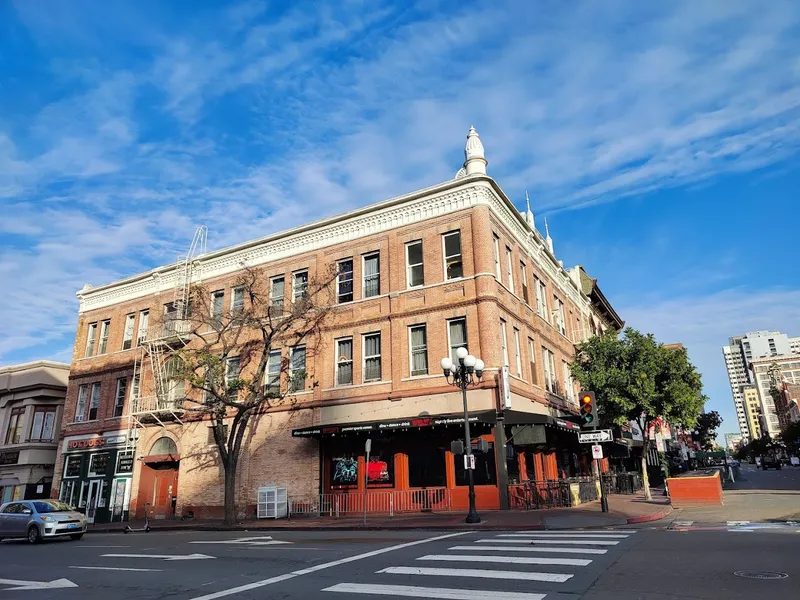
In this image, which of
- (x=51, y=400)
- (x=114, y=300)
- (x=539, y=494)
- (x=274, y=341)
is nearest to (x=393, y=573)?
(x=539, y=494)

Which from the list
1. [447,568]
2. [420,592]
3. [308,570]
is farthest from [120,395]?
[420,592]

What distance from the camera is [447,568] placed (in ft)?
Result: 30.2

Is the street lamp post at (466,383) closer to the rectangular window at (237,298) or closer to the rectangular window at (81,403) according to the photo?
the rectangular window at (237,298)

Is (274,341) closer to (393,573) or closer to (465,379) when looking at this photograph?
(465,379)

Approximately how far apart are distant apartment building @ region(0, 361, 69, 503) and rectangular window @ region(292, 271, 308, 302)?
2079 centimetres

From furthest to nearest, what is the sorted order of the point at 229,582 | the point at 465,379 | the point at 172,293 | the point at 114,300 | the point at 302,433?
the point at 114,300, the point at 172,293, the point at 302,433, the point at 465,379, the point at 229,582

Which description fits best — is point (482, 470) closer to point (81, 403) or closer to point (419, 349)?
point (419, 349)

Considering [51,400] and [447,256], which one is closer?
[447,256]

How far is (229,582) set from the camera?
8.98 m

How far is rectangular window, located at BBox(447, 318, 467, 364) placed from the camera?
22.8 m

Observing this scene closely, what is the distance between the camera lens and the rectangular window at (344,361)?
2505cm

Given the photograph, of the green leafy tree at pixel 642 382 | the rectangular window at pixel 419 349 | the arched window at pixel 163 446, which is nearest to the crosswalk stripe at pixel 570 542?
the rectangular window at pixel 419 349

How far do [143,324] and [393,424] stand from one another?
18877 millimetres

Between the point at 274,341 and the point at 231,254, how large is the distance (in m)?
6.17
